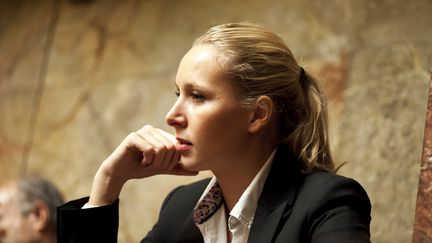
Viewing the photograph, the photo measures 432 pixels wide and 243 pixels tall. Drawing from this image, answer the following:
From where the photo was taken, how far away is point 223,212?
7.38ft

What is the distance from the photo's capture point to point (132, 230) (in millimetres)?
3529

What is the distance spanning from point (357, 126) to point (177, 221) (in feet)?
3.14

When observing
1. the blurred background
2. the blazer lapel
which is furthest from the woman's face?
the blurred background

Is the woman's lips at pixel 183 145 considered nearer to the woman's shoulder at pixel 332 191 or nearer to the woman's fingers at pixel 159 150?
the woman's fingers at pixel 159 150

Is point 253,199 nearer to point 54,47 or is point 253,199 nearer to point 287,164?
point 287,164

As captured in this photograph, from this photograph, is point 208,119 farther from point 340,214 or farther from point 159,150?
point 340,214

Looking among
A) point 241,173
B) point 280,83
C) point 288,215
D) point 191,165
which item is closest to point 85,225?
point 191,165

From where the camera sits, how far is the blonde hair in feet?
6.93

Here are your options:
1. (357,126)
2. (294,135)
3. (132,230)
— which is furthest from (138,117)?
(294,135)

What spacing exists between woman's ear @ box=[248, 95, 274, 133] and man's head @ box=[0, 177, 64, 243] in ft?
3.87

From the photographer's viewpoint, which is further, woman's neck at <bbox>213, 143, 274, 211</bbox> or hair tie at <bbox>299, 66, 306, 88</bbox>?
hair tie at <bbox>299, 66, 306, 88</bbox>

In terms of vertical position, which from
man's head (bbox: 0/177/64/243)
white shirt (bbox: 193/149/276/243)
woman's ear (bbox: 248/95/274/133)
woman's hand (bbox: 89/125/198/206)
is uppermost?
woman's ear (bbox: 248/95/274/133)

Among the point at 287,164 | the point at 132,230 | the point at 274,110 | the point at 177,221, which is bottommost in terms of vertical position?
the point at 132,230

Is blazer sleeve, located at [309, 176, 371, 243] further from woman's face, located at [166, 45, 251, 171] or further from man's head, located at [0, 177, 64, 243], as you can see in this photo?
man's head, located at [0, 177, 64, 243]
